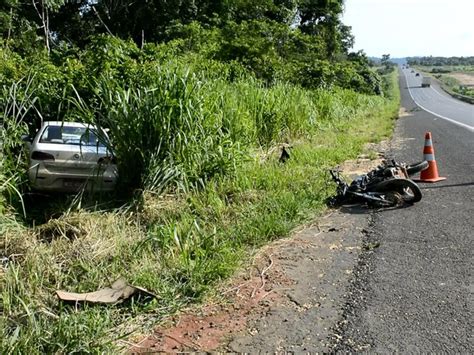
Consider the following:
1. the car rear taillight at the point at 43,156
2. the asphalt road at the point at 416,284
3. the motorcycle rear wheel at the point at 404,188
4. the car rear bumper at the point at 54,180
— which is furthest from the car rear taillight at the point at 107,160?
the motorcycle rear wheel at the point at 404,188

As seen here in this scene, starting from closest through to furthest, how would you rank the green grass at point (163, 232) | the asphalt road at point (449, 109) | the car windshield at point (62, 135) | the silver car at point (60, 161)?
the green grass at point (163, 232), the silver car at point (60, 161), the car windshield at point (62, 135), the asphalt road at point (449, 109)

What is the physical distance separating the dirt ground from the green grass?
0.16 m

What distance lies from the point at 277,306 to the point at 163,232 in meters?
1.55

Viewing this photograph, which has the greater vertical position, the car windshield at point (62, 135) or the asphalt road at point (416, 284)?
the car windshield at point (62, 135)

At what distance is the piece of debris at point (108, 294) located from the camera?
12.1ft

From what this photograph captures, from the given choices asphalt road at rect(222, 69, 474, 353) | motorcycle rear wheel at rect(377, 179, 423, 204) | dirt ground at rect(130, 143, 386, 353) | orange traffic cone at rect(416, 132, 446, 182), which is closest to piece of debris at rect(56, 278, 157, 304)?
dirt ground at rect(130, 143, 386, 353)

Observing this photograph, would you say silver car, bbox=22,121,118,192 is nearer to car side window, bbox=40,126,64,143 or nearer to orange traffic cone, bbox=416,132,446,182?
car side window, bbox=40,126,64,143

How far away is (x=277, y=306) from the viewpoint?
384 cm

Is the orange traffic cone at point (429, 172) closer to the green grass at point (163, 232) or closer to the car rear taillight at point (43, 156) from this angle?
the green grass at point (163, 232)

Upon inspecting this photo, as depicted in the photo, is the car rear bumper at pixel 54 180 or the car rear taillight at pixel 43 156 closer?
the car rear bumper at pixel 54 180

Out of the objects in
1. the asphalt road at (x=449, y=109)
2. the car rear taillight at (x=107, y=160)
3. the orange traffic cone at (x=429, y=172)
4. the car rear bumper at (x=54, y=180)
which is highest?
the car rear taillight at (x=107, y=160)

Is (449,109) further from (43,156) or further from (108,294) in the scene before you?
(108,294)

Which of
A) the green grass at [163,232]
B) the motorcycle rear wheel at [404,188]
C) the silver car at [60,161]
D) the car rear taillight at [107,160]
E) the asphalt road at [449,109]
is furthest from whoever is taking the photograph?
the asphalt road at [449,109]

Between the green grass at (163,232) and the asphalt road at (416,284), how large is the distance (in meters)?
1.06
